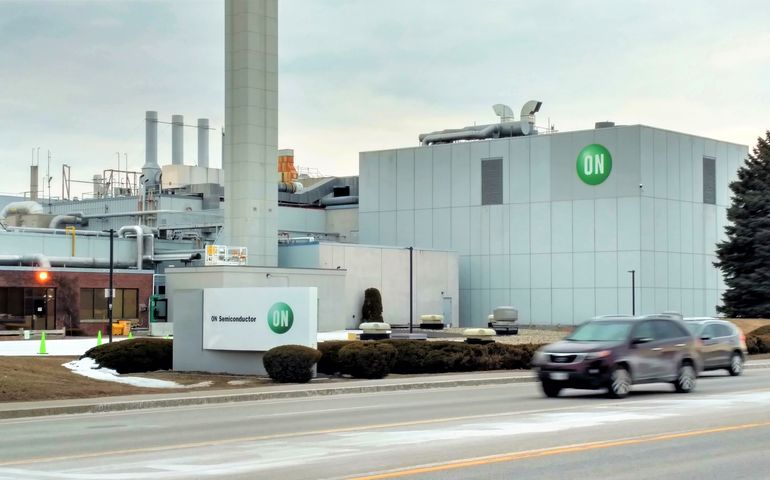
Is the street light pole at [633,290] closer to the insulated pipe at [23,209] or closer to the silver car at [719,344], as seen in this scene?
the silver car at [719,344]

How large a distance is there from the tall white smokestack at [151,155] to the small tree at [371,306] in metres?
31.6

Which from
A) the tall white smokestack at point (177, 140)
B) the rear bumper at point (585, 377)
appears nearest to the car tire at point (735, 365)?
the rear bumper at point (585, 377)

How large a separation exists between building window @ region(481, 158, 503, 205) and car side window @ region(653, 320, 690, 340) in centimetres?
5635

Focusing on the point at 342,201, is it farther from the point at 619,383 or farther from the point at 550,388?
the point at 619,383

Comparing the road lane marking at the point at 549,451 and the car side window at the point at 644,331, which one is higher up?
the car side window at the point at 644,331

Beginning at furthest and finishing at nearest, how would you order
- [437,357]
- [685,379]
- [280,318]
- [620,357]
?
[437,357], [280,318], [685,379], [620,357]

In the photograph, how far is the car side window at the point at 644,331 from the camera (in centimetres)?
2443

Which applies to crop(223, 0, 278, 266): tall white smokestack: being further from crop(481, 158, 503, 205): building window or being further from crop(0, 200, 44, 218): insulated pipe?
crop(0, 200, 44, 218): insulated pipe

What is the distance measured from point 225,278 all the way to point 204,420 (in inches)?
1729

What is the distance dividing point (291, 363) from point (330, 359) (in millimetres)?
2937

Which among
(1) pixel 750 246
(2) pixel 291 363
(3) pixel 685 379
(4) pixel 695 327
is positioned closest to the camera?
(3) pixel 685 379

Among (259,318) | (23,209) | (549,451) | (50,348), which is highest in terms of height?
(23,209)

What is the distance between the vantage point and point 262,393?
85.2 ft

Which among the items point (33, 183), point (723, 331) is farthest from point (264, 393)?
point (33, 183)
